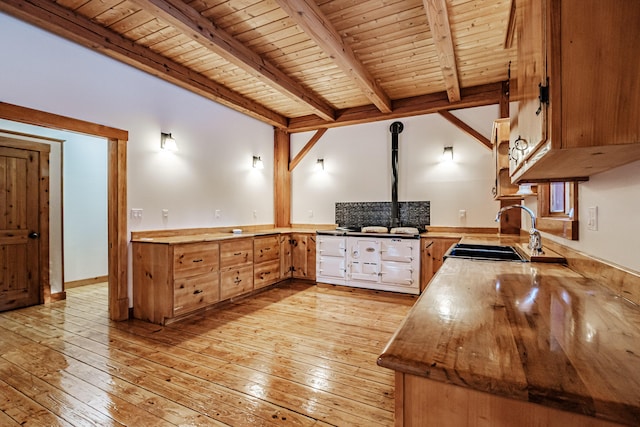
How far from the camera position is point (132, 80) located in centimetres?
320

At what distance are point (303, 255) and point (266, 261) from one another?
0.71m

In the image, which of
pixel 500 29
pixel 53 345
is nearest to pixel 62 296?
pixel 53 345

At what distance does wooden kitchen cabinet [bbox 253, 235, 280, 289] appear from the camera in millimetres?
4129

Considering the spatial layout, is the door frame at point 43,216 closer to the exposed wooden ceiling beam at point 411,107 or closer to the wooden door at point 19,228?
the wooden door at point 19,228

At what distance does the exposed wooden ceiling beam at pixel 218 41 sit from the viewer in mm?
2256

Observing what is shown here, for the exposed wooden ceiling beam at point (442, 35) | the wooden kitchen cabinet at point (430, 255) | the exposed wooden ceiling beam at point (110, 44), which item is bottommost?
the wooden kitchen cabinet at point (430, 255)

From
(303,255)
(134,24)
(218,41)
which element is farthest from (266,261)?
(134,24)

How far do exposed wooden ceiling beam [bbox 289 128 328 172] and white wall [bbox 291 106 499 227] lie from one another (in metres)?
0.07

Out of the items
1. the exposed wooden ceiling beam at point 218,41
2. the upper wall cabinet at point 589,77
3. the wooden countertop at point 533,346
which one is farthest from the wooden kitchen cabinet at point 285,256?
the upper wall cabinet at point 589,77

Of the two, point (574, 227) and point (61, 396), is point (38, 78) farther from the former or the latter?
point (574, 227)

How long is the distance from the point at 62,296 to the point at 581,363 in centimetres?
516

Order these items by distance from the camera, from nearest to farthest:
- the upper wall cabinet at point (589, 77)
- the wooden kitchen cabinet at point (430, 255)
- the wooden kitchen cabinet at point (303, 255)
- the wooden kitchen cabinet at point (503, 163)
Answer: the upper wall cabinet at point (589, 77) → the wooden kitchen cabinet at point (503, 163) → the wooden kitchen cabinet at point (430, 255) → the wooden kitchen cabinet at point (303, 255)

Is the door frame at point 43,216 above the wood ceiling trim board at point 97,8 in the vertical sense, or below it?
below

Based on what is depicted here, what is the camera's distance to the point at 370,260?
13.9 feet
